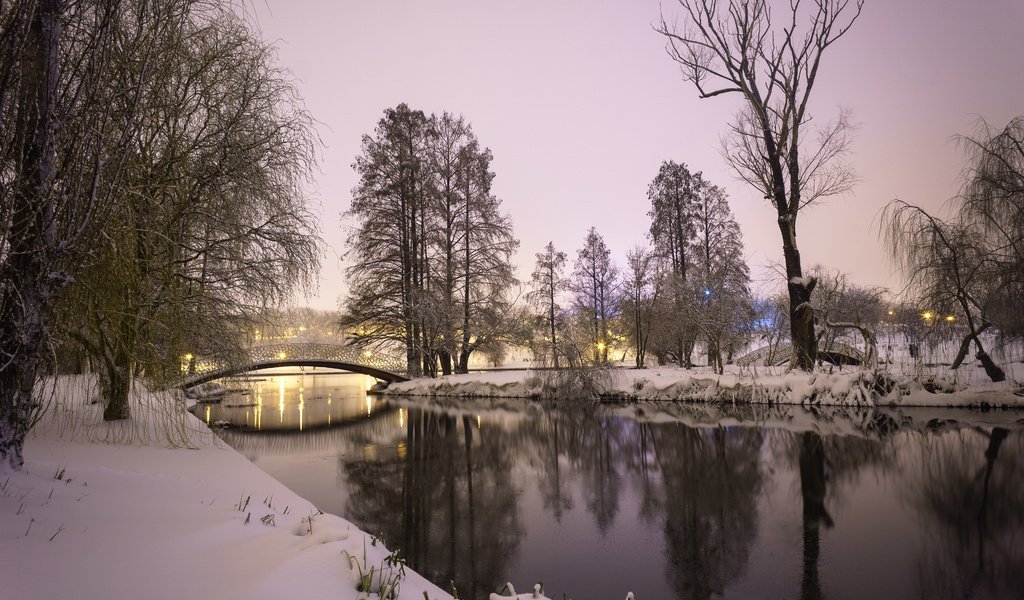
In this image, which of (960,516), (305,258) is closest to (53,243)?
(305,258)

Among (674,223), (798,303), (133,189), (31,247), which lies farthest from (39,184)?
(674,223)

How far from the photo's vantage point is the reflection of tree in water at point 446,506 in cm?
609

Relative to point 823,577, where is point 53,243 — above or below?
above

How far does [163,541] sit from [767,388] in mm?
19293

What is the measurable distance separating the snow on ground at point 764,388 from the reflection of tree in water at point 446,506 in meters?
10.0

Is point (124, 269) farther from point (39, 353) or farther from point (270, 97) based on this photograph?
point (270, 97)

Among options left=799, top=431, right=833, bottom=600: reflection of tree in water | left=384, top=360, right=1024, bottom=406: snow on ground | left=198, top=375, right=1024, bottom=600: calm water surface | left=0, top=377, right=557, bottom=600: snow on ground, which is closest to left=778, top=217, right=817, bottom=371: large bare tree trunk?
left=384, top=360, right=1024, bottom=406: snow on ground

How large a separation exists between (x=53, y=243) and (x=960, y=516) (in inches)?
411

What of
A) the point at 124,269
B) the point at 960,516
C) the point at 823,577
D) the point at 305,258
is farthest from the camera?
the point at 305,258

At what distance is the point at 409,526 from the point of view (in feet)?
24.5

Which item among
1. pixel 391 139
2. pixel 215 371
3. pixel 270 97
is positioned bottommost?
pixel 215 371

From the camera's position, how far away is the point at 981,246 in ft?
52.9

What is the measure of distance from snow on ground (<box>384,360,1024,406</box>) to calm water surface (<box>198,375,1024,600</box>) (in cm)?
125

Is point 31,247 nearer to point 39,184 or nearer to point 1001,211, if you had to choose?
point 39,184
